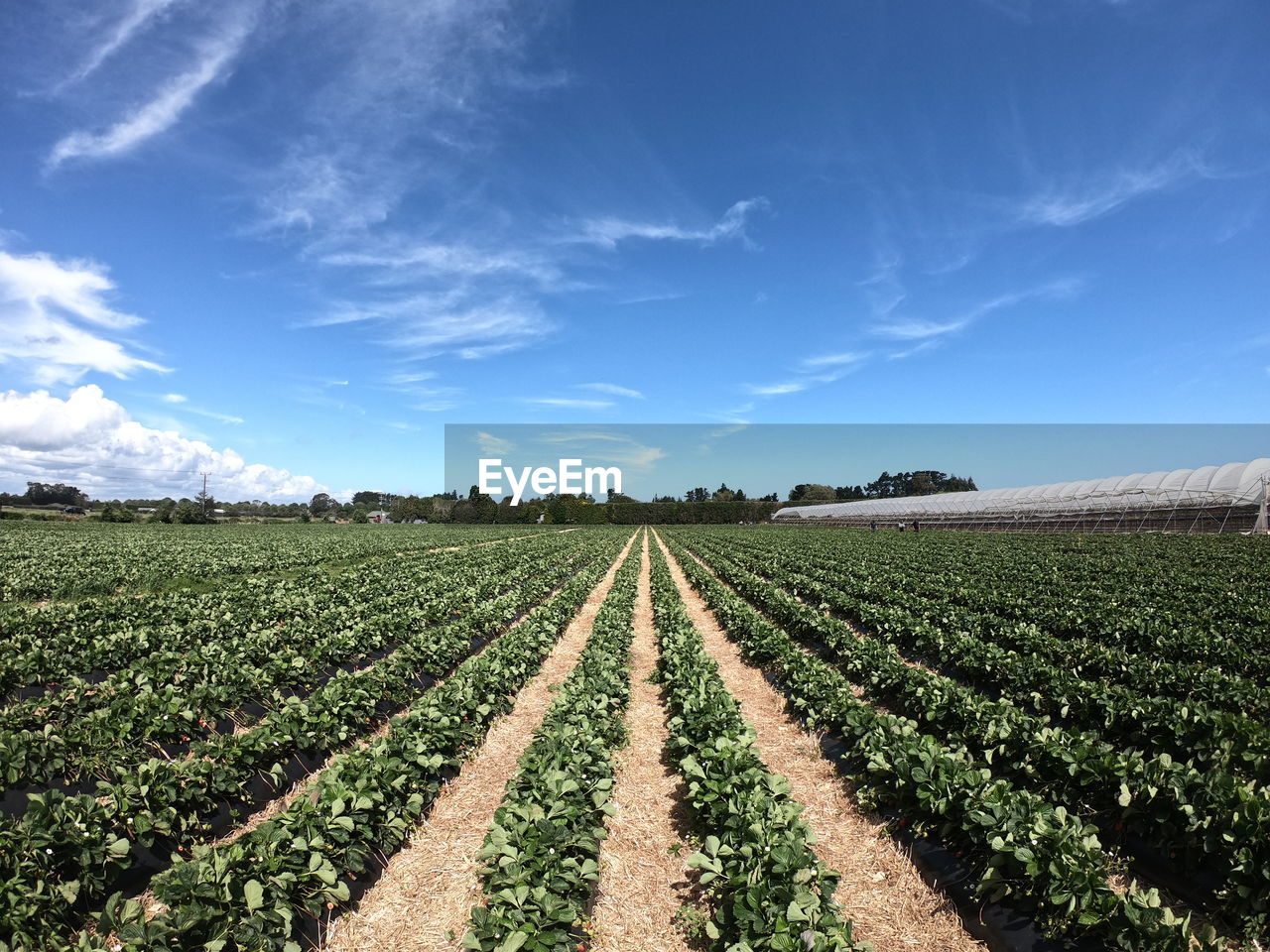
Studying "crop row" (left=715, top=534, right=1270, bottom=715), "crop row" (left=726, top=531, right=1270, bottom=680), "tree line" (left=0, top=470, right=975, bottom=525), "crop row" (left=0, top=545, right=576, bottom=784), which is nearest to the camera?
"crop row" (left=0, top=545, right=576, bottom=784)

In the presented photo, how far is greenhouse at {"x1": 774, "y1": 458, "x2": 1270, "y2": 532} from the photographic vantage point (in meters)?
45.2

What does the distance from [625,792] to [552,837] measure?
239 centimetres

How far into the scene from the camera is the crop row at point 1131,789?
4094 millimetres

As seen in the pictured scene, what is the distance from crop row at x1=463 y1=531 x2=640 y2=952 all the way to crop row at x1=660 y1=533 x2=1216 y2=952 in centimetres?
288

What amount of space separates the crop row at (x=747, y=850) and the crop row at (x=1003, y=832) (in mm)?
1191

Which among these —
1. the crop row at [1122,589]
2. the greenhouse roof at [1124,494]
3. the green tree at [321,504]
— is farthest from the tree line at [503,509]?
the crop row at [1122,589]

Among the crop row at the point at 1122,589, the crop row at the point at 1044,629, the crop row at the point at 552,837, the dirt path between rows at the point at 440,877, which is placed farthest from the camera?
the crop row at the point at 1122,589

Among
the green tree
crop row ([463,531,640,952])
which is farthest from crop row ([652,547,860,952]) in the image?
the green tree

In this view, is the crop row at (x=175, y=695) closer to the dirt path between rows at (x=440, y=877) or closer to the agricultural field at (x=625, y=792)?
the agricultural field at (x=625, y=792)

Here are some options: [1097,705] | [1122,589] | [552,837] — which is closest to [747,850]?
[552,837]

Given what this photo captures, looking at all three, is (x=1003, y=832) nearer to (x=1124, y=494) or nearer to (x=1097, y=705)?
(x=1097, y=705)

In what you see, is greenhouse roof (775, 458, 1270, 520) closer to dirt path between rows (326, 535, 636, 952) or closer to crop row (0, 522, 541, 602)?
dirt path between rows (326, 535, 636, 952)

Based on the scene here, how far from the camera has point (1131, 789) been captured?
504cm

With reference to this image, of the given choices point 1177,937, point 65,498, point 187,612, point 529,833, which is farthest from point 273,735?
point 65,498
